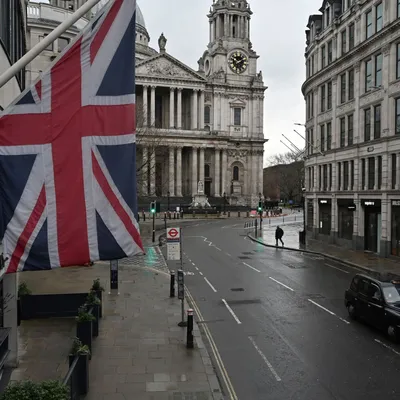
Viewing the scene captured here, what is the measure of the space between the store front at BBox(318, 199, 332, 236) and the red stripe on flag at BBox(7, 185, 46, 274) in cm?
3587

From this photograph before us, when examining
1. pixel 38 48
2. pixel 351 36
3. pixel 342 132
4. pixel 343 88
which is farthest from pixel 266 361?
pixel 351 36

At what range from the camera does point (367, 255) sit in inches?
1261

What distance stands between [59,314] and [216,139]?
8188cm

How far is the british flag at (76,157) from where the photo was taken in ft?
22.1

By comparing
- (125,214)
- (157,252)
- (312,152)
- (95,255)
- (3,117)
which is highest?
(312,152)

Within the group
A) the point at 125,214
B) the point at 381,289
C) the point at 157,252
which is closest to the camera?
the point at 125,214

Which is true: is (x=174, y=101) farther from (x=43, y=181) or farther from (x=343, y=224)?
(x=43, y=181)

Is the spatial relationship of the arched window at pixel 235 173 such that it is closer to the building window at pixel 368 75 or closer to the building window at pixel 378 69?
the building window at pixel 368 75

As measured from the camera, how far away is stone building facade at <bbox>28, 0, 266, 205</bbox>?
3602 inches

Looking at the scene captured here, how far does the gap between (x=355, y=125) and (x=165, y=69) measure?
6315 cm

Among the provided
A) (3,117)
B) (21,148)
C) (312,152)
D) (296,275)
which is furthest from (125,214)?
(312,152)

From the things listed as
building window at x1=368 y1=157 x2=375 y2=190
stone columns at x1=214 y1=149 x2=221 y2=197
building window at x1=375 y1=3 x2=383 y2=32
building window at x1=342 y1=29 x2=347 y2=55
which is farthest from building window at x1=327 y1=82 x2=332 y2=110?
stone columns at x1=214 y1=149 x2=221 y2=197

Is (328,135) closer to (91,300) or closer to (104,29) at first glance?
(91,300)

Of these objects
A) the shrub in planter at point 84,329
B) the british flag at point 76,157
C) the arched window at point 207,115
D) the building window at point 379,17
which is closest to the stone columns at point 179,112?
the arched window at point 207,115
